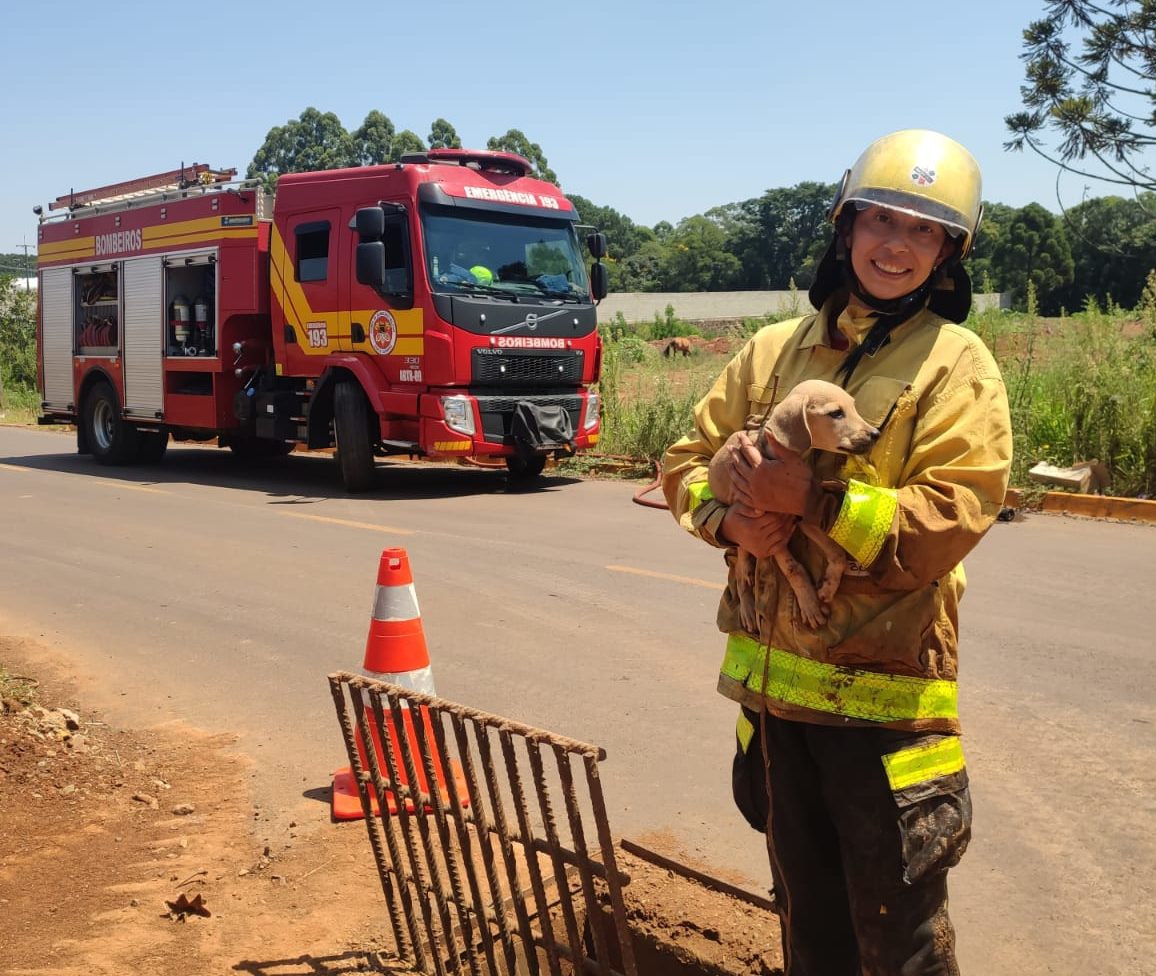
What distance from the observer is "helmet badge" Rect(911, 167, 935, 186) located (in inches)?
86.0

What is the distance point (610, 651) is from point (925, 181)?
4250mm

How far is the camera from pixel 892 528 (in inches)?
78.4

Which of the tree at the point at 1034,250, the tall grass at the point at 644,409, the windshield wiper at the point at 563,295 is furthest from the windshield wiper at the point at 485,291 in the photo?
the tree at the point at 1034,250

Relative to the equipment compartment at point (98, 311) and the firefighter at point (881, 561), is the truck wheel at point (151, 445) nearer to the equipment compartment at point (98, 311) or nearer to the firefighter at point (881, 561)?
the equipment compartment at point (98, 311)

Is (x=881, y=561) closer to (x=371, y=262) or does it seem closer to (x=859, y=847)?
(x=859, y=847)

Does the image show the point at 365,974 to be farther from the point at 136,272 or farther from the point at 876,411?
the point at 136,272

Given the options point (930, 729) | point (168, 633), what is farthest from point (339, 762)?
point (930, 729)

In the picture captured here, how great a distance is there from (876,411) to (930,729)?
1.94 feet

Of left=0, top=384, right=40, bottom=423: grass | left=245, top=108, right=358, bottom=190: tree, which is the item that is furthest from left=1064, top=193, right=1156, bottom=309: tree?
left=245, top=108, right=358, bottom=190: tree

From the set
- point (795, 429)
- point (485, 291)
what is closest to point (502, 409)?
point (485, 291)

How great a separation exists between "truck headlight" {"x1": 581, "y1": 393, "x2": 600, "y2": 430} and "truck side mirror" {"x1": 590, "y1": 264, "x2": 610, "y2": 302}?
3.65 feet

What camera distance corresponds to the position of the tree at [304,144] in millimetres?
89312

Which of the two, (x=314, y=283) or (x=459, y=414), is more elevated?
(x=314, y=283)

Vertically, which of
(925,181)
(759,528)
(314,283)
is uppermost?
(314,283)
